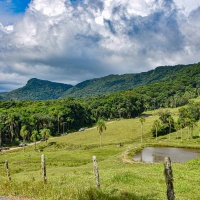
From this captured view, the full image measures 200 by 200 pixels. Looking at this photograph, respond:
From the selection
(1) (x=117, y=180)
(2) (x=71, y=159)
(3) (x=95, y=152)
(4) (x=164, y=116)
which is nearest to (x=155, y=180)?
(1) (x=117, y=180)

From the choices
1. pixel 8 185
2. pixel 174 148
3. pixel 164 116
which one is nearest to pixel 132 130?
pixel 164 116

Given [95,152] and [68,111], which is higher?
[68,111]

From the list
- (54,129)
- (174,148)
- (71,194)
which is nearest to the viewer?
(71,194)

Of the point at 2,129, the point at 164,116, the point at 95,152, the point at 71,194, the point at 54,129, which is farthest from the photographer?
the point at 54,129

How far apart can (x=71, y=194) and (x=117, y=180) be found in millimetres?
13542

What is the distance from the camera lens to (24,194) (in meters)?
17.8

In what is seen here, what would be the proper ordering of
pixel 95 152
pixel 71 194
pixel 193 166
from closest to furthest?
pixel 71 194, pixel 193 166, pixel 95 152

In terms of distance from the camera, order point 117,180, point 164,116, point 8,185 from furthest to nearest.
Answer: point 164,116
point 117,180
point 8,185

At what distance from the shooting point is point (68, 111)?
19862cm

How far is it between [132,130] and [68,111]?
205ft

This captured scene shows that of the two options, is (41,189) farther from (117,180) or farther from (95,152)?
(95,152)

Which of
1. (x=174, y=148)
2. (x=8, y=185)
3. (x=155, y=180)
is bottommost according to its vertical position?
(x=174, y=148)

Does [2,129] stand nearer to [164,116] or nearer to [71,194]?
[164,116]

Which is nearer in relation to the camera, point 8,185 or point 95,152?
point 8,185
